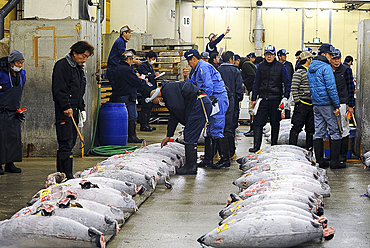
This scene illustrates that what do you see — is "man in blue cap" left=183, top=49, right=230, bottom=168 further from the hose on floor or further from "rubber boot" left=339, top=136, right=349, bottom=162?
"rubber boot" left=339, top=136, right=349, bottom=162

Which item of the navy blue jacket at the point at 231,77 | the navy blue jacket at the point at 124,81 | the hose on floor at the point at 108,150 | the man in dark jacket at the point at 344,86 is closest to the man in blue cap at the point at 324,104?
the man in dark jacket at the point at 344,86

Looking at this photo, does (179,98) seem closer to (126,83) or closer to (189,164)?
(189,164)

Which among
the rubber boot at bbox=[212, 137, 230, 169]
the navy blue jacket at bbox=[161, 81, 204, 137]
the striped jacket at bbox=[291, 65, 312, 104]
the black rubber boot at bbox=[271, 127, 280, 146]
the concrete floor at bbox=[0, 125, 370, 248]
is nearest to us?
the concrete floor at bbox=[0, 125, 370, 248]

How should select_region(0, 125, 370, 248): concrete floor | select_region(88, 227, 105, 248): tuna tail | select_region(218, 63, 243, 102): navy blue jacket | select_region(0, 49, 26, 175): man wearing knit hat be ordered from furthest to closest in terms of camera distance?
select_region(218, 63, 243, 102): navy blue jacket → select_region(0, 49, 26, 175): man wearing knit hat → select_region(0, 125, 370, 248): concrete floor → select_region(88, 227, 105, 248): tuna tail

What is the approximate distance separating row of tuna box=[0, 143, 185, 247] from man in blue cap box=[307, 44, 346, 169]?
3164 millimetres

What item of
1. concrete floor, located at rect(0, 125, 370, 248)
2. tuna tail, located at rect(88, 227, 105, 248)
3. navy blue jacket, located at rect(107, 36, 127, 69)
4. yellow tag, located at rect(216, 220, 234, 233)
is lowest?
concrete floor, located at rect(0, 125, 370, 248)

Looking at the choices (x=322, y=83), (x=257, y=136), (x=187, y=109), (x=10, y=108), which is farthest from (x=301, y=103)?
(x=10, y=108)

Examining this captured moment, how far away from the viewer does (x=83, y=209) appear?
16.7ft

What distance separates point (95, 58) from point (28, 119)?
181 cm

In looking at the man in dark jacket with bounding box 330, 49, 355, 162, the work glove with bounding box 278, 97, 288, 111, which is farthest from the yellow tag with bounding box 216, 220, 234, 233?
the work glove with bounding box 278, 97, 288, 111

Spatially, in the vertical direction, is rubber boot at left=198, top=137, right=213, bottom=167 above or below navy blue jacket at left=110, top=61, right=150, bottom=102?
below

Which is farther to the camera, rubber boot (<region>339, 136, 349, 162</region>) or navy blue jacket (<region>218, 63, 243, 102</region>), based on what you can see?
navy blue jacket (<region>218, 63, 243, 102</region>)

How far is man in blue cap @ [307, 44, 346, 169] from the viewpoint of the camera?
9016mm

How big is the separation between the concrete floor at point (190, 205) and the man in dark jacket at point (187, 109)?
39 cm
